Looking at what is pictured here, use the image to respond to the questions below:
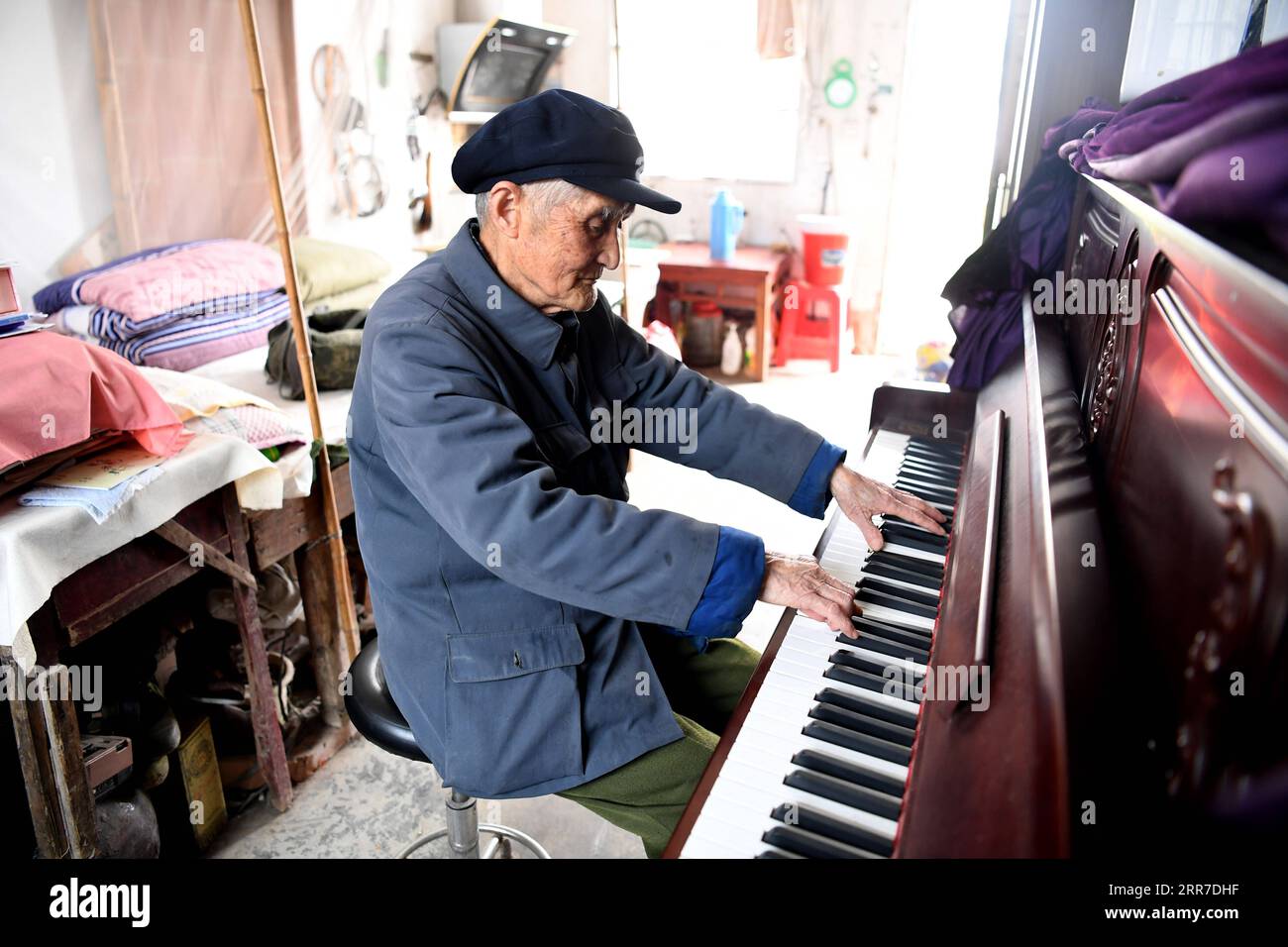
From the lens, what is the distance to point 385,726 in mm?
1622

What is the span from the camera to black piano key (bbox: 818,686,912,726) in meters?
1.24

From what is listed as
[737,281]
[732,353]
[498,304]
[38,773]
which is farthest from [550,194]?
[732,353]

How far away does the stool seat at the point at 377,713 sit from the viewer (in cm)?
161

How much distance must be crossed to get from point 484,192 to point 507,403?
0.38m

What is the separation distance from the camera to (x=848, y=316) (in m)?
6.68

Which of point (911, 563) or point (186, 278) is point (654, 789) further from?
point (186, 278)

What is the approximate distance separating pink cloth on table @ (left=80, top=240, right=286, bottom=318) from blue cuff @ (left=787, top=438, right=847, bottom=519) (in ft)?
8.23

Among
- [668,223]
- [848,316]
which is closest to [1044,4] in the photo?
[848,316]

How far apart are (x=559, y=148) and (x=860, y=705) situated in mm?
958

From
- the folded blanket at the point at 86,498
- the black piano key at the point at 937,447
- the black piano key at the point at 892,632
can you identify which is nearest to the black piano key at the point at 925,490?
the black piano key at the point at 937,447

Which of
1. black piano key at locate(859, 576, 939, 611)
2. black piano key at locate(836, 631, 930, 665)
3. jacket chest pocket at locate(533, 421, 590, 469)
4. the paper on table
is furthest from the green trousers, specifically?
the paper on table

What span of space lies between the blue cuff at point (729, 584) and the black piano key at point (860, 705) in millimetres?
159

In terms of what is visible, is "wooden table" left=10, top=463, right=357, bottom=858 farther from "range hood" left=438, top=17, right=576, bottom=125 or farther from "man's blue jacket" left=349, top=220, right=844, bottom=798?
"range hood" left=438, top=17, right=576, bottom=125

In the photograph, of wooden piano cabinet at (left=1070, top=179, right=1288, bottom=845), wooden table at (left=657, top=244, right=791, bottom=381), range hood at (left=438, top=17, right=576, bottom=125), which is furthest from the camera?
wooden table at (left=657, top=244, right=791, bottom=381)
